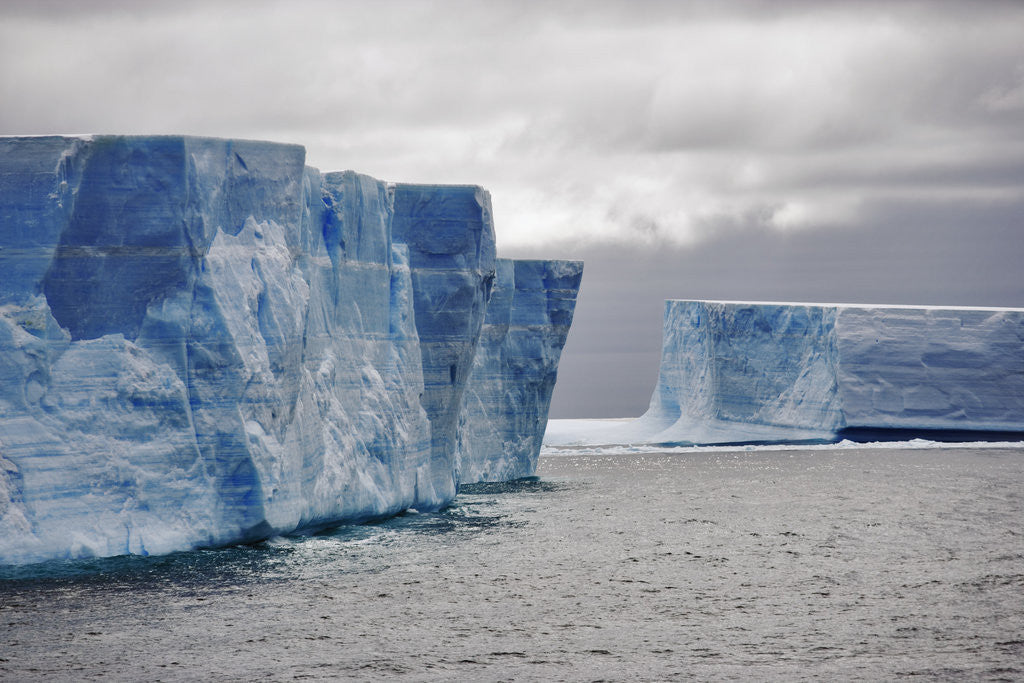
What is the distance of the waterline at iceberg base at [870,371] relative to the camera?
2864cm

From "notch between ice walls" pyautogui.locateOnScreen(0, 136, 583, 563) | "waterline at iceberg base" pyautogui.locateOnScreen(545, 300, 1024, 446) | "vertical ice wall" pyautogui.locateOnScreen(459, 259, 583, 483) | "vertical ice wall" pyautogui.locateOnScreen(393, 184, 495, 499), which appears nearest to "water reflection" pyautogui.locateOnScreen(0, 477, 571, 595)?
"notch between ice walls" pyautogui.locateOnScreen(0, 136, 583, 563)

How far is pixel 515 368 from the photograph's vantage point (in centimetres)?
2255

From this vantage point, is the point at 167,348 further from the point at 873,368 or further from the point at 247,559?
the point at 873,368

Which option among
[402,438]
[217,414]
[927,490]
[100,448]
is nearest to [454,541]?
[402,438]

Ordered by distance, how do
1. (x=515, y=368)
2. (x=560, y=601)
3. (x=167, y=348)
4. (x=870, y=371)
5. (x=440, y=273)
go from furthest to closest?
(x=870, y=371)
(x=515, y=368)
(x=440, y=273)
(x=167, y=348)
(x=560, y=601)

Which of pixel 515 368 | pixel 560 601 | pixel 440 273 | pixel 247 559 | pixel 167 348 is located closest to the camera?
pixel 560 601

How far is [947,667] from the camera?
330 inches

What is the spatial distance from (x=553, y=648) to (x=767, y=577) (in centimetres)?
380

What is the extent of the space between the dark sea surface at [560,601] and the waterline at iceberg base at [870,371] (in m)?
11.4

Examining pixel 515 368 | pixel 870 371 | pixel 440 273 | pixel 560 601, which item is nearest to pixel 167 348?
pixel 560 601

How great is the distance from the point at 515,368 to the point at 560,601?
11.7 metres

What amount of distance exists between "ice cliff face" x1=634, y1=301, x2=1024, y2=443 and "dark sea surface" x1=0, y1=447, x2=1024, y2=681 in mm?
11366

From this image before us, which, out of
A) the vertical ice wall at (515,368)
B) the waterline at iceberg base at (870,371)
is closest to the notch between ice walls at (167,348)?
the vertical ice wall at (515,368)

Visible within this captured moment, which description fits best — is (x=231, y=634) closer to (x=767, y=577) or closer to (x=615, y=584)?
(x=615, y=584)
